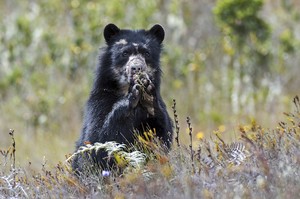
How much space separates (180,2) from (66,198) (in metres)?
14.0

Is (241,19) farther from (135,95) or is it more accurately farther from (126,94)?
(135,95)

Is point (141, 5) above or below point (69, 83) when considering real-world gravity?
above

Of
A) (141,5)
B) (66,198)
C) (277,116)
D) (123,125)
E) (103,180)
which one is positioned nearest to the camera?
(66,198)

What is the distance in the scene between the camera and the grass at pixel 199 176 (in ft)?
19.3

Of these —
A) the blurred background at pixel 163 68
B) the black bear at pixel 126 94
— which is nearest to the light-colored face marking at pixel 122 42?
the black bear at pixel 126 94

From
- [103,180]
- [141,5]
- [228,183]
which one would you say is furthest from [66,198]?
[141,5]

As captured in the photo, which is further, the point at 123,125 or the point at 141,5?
the point at 141,5

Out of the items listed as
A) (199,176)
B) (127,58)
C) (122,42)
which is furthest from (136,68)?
(199,176)

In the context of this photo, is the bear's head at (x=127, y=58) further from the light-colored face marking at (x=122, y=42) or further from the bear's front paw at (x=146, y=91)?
the bear's front paw at (x=146, y=91)

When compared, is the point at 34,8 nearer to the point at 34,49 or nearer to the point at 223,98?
the point at 34,49

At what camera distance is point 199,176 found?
20.6 feet

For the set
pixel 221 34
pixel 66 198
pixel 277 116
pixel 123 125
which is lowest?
pixel 66 198

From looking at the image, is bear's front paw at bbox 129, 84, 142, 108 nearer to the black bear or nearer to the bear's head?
the black bear

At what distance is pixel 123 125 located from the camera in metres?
8.48
